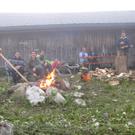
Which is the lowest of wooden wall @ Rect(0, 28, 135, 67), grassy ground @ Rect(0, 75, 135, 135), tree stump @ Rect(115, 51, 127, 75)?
grassy ground @ Rect(0, 75, 135, 135)

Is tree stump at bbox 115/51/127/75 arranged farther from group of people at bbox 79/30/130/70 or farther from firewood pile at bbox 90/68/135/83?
group of people at bbox 79/30/130/70

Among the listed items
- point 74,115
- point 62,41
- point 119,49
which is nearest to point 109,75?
point 119,49

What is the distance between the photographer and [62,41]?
11562 millimetres

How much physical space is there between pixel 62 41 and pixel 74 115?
8273mm

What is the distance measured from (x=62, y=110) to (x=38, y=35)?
799 cm

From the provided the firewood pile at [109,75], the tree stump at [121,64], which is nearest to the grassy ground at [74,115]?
the firewood pile at [109,75]

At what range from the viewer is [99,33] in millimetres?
11750

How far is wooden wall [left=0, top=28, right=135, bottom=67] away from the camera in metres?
11.3

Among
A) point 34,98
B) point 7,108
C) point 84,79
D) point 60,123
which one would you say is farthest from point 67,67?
point 60,123

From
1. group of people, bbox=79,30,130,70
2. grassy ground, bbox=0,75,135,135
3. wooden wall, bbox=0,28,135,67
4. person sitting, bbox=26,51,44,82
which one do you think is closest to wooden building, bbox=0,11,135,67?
wooden wall, bbox=0,28,135,67

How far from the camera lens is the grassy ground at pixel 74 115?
3.05 metres

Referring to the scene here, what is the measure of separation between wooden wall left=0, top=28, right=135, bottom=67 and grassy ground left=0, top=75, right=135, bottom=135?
6.13m

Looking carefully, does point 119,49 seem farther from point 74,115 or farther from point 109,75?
point 74,115

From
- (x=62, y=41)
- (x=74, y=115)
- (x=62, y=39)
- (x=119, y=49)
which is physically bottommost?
(x=74, y=115)
